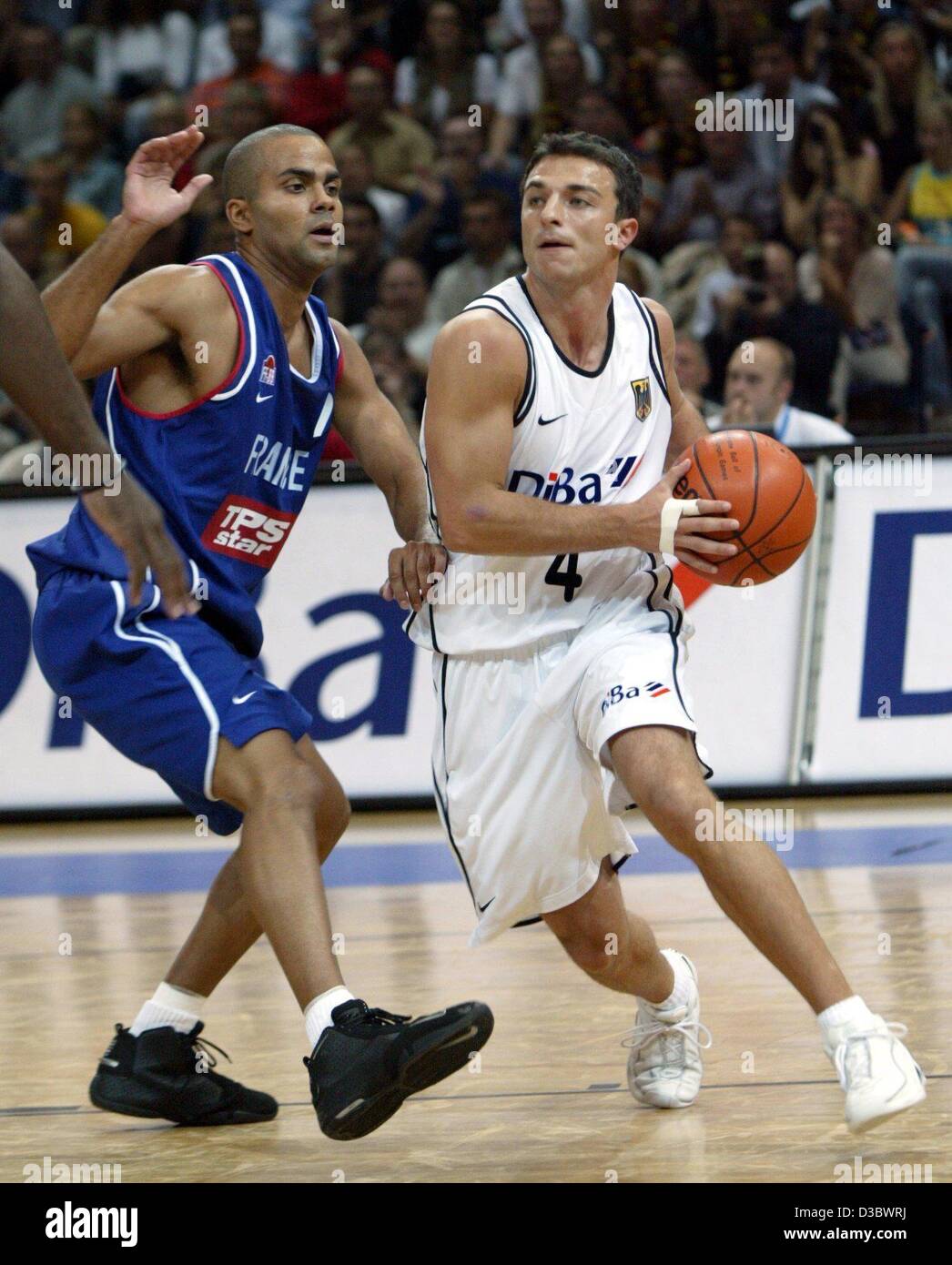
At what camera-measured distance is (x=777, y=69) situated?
10.7m

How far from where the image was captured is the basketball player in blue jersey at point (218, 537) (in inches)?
147

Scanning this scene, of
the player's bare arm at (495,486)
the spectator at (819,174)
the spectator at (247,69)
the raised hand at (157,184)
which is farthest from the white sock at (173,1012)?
the spectator at (247,69)

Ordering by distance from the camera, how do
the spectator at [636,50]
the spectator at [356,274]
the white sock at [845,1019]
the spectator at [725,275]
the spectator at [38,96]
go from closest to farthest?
the white sock at [845,1019], the spectator at [725,275], the spectator at [356,274], the spectator at [636,50], the spectator at [38,96]

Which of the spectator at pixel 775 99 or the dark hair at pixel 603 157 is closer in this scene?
the dark hair at pixel 603 157

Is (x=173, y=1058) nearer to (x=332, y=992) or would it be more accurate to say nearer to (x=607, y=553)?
(x=332, y=992)

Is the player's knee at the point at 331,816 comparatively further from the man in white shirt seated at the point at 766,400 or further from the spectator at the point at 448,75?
the spectator at the point at 448,75

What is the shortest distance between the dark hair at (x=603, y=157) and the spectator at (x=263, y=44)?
28.2 ft

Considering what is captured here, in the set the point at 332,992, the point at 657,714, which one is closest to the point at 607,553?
the point at 657,714

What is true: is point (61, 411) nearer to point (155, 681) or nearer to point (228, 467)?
point (155, 681)

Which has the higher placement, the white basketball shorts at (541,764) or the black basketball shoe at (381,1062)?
the white basketball shorts at (541,764)

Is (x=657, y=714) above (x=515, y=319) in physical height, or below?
below

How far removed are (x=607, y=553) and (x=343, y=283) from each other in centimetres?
674

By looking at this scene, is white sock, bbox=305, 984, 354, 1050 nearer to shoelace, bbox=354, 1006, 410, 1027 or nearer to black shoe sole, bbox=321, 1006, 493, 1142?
shoelace, bbox=354, 1006, 410, 1027

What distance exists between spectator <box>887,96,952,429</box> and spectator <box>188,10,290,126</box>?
4.08 metres
